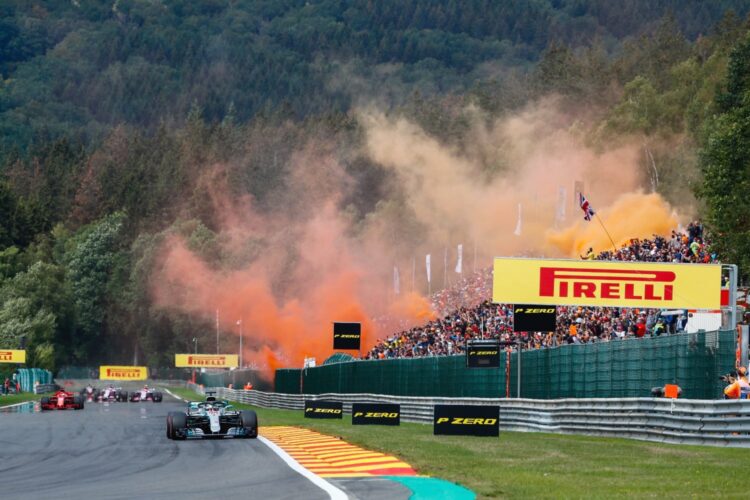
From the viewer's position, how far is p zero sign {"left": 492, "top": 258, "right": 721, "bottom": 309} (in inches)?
1254

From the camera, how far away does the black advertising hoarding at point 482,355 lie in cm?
3647

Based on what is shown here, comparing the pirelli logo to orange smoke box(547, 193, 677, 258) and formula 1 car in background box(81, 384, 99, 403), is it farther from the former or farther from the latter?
formula 1 car in background box(81, 384, 99, 403)

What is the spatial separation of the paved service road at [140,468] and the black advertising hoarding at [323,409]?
1171 cm

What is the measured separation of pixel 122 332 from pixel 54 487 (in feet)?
526

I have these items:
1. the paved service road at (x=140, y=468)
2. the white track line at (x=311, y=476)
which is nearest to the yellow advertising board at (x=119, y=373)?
the paved service road at (x=140, y=468)

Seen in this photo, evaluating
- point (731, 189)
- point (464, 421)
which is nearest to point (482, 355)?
point (464, 421)

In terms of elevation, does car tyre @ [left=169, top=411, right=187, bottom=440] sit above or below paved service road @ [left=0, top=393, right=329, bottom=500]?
above

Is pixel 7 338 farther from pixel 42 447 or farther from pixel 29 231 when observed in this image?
pixel 42 447

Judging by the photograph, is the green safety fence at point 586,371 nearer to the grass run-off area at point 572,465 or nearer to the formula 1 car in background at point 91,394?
the grass run-off area at point 572,465

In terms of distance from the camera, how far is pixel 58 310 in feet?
520

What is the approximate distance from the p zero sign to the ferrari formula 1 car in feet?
21.8

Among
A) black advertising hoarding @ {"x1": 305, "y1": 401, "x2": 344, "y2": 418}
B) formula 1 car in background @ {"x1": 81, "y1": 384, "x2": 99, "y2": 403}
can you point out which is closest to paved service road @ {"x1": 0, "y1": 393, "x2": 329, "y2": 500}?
black advertising hoarding @ {"x1": 305, "y1": 401, "x2": 344, "y2": 418}

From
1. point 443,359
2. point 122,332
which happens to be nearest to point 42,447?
point 443,359

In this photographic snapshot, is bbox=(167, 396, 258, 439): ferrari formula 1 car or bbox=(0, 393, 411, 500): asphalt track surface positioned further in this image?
bbox=(167, 396, 258, 439): ferrari formula 1 car
